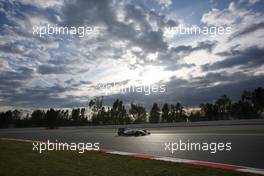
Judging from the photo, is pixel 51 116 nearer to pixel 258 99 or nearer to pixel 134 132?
pixel 258 99

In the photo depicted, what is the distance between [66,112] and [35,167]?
12415 cm

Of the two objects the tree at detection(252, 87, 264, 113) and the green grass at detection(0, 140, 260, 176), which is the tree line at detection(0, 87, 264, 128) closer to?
the tree at detection(252, 87, 264, 113)

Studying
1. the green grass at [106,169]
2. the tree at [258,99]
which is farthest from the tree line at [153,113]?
the green grass at [106,169]

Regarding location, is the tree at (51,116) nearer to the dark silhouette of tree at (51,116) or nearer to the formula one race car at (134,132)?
the dark silhouette of tree at (51,116)

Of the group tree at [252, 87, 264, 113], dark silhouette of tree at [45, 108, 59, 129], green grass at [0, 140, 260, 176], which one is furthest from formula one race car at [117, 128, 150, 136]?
dark silhouette of tree at [45, 108, 59, 129]

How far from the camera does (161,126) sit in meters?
35.2

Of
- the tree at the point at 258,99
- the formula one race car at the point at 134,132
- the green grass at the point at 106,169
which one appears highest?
the tree at the point at 258,99

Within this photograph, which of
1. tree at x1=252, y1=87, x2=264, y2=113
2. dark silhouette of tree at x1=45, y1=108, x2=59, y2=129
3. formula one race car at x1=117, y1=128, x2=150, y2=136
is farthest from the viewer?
dark silhouette of tree at x1=45, y1=108, x2=59, y2=129

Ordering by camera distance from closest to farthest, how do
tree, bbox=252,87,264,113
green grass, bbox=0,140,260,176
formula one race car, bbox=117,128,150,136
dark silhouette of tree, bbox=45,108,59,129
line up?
1. green grass, bbox=0,140,260,176
2. formula one race car, bbox=117,128,150,136
3. tree, bbox=252,87,264,113
4. dark silhouette of tree, bbox=45,108,59,129

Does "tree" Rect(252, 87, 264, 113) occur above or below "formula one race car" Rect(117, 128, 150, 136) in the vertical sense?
above

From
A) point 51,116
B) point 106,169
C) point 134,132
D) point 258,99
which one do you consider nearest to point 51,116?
point 51,116

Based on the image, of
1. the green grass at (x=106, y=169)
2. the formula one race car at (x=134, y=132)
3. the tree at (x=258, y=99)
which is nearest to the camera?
the green grass at (x=106, y=169)

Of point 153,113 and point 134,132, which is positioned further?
point 153,113

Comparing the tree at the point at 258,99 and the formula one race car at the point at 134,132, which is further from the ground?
the tree at the point at 258,99
